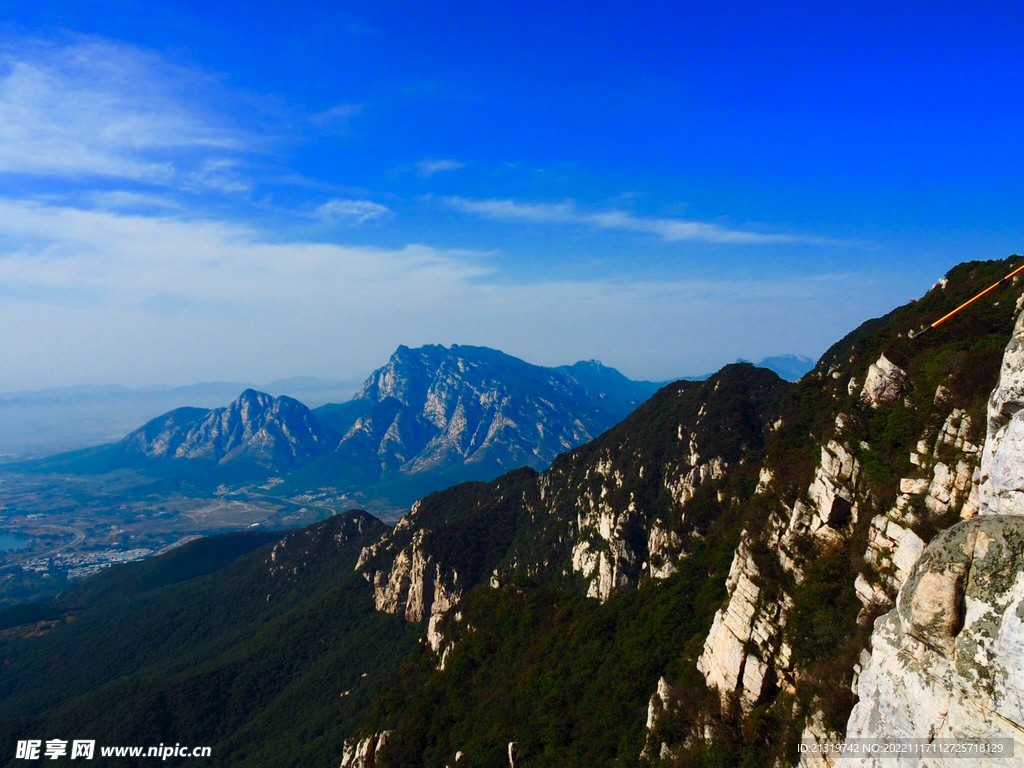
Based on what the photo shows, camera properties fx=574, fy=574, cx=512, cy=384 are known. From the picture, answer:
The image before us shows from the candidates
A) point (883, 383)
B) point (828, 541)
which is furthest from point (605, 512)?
point (828, 541)

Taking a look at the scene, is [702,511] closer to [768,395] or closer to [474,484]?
[768,395]

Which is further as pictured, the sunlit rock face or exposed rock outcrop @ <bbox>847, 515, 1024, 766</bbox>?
the sunlit rock face

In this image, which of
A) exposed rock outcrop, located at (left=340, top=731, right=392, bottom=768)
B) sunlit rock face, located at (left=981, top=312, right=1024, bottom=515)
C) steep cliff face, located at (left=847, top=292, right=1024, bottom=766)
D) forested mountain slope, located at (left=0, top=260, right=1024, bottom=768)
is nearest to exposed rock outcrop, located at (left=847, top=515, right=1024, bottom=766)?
steep cliff face, located at (left=847, top=292, right=1024, bottom=766)

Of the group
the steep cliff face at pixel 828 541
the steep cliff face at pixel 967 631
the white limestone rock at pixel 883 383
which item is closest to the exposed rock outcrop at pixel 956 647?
the steep cliff face at pixel 967 631

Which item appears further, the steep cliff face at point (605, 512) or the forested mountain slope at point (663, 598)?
the steep cliff face at point (605, 512)

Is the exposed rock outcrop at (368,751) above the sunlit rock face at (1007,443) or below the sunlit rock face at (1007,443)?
below

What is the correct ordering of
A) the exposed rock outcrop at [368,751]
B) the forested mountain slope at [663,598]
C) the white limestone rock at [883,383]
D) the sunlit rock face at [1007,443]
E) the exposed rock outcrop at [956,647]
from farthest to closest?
the exposed rock outcrop at [368,751] < the white limestone rock at [883,383] < the forested mountain slope at [663,598] < the sunlit rock face at [1007,443] < the exposed rock outcrop at [956,647]

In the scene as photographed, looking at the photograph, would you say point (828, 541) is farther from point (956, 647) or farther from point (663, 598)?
point (663, 598)

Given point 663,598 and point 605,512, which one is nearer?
point 663,598

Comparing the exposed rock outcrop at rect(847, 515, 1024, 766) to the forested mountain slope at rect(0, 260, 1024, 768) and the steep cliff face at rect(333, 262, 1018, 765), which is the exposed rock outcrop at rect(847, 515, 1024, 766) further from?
the steep cliff face at rect(333, 262, 1018, 765)

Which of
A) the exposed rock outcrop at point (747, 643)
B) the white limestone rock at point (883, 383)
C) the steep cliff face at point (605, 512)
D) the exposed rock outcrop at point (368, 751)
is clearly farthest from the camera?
the steep cliff face at point (605, 512)

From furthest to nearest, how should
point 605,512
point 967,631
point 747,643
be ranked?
point 605,512 → point 747,643 → point 967,631

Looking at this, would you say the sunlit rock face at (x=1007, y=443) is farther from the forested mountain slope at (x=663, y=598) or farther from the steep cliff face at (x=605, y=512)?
the steep cliff face at (x=605, y=512)
